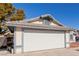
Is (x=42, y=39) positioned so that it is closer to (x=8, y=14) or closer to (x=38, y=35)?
(x=38, y=35)

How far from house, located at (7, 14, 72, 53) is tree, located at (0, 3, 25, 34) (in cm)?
665

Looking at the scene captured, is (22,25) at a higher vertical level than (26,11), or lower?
lower

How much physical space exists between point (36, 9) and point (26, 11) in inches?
155

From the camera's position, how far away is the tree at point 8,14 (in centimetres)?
2567

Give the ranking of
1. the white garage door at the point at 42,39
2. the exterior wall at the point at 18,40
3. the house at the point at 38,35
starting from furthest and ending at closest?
the white garage door at the point at 42,39, the house at the point at 38,35, the exterior wall at the point at 18,40

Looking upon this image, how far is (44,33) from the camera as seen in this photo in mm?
17688

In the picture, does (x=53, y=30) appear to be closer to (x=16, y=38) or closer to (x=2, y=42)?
(x=16, y=38)

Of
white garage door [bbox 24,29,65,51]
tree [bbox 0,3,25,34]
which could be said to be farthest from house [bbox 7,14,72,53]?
tree [bbox 0,3,25,34]

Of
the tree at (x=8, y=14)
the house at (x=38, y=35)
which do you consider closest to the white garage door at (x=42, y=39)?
the house at (x=38, y=35)

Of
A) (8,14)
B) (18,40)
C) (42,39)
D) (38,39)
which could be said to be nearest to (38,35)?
(38,39)

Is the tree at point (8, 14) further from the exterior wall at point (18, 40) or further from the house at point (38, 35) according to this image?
the exterior wall at point (18, 40)

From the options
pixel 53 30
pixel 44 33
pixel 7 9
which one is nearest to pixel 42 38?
pixel 44 33

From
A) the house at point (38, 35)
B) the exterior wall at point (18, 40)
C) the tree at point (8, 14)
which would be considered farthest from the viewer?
the tree at point (8, 14)

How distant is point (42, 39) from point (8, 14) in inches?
520
